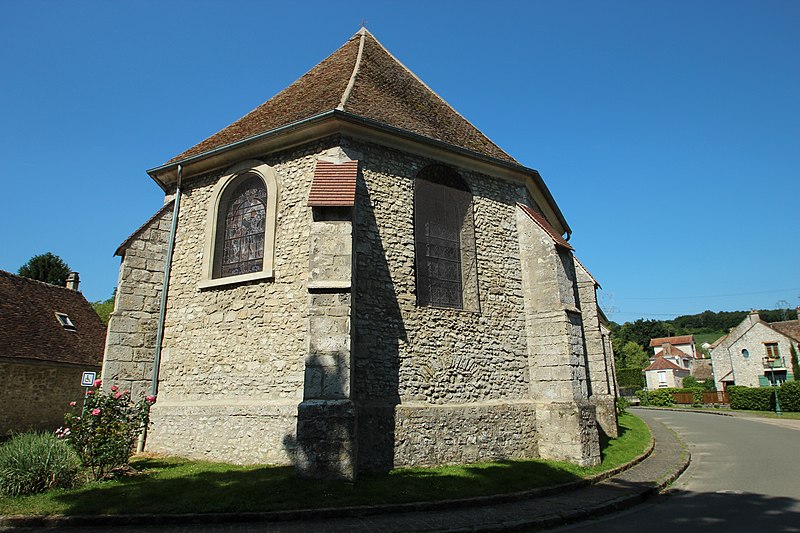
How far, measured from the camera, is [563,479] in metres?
8.46

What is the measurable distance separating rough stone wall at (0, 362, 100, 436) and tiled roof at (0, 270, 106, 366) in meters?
0.43

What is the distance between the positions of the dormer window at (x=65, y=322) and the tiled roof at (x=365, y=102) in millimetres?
11842

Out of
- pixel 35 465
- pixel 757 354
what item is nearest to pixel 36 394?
pixel 35 465

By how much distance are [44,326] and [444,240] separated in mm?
16564

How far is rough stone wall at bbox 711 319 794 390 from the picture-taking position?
37.9 meters

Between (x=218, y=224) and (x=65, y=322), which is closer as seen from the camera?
(x=218, y=224)

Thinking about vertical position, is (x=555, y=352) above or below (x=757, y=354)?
below

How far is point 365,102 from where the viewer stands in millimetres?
10602

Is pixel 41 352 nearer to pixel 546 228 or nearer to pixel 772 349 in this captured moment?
pixel 546 228

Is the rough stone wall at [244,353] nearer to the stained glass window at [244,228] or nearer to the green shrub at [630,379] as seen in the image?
the stained glass window at [244,228]

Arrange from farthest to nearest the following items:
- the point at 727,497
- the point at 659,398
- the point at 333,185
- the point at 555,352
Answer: the point at 659,398 < the point at 555,352 < the point at 333,185 < the point at 727,497

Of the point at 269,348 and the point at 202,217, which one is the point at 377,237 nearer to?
A: the point at 269,348

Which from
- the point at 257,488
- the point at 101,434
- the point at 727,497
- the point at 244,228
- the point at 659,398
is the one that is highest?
the point at 244,228

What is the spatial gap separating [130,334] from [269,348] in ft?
11.8
